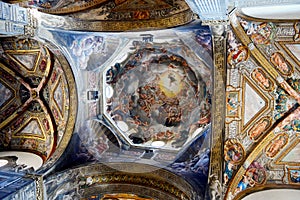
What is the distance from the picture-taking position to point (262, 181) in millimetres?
10125

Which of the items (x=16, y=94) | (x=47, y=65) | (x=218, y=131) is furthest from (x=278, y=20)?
(x=16, y=94)

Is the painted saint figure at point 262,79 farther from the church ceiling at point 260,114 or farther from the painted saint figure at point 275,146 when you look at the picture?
the painted saint figure at point 275,146

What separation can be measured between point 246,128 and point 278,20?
117 inches

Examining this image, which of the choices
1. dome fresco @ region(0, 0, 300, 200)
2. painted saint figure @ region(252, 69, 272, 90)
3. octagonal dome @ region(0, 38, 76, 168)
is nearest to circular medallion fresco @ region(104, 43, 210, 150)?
dome fresco @ region(0, 0, 300, 200)

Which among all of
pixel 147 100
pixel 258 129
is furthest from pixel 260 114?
pixel 147 100

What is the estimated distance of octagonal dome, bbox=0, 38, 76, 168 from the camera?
11607mm

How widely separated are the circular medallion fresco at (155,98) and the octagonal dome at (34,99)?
4.68 feet

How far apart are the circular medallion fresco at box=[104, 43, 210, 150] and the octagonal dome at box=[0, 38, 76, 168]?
1428mm

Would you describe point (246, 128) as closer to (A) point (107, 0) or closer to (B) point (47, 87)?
(A) point (107, 0)

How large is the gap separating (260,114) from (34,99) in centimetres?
741

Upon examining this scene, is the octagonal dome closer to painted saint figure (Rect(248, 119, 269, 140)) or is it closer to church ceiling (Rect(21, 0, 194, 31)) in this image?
church ceiling (Rect(21, 0, 194, 31))

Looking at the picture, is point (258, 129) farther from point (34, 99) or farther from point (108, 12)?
point (34, 99)

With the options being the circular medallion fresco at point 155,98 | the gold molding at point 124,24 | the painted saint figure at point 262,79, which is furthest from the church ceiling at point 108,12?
the painted saint figure at point 262,79

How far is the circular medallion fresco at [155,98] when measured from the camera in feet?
39.8
